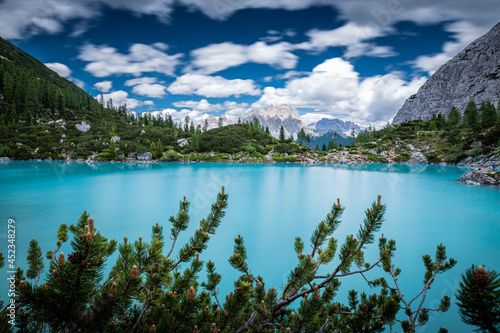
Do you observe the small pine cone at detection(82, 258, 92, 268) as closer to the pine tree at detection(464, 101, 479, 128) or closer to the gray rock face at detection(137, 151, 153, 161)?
the gray rock face at detection(137, 151, 153, 161)

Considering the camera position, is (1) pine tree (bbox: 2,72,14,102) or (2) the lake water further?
(1) pine tree (bbox: 2,72,14,102)

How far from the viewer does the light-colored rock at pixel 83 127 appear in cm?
8711

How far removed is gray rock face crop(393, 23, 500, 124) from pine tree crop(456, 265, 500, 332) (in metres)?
164

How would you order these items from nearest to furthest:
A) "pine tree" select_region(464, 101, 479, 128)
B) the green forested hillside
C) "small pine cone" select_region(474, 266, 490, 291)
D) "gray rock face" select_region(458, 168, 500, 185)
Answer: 1. "small pine cone" select_region(474, 266, 490, 291)
2. "gray rock face" select_region(458, 168, 500, 185)
3. the green forested hillside
4. "pine tree" select_region(464, 101, 479, 128)

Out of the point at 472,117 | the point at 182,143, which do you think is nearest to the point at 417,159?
the point at 472,117

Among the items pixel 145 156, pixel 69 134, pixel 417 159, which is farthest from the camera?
pixel 69 134

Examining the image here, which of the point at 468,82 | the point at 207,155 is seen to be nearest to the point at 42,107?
the point at 207,155

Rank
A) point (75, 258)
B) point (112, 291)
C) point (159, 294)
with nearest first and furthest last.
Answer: point (75, 258), point (112, 291), point (159, 294)

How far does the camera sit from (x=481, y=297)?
92cm

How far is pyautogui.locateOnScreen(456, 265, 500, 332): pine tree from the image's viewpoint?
88cm

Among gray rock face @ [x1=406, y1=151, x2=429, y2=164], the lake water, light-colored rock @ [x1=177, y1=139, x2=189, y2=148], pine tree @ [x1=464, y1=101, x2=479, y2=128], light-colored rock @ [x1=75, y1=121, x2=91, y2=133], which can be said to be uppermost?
pine tree @ [x1=464, y1=101, x2=479, y2=128]

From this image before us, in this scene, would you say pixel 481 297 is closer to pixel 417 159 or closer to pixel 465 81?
pixel 417 159

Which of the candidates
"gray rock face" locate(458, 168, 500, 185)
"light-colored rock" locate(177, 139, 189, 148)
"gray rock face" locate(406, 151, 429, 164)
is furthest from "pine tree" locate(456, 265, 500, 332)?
"light-colored rock" locate(177, 139, 189, 148)

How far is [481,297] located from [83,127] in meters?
111
